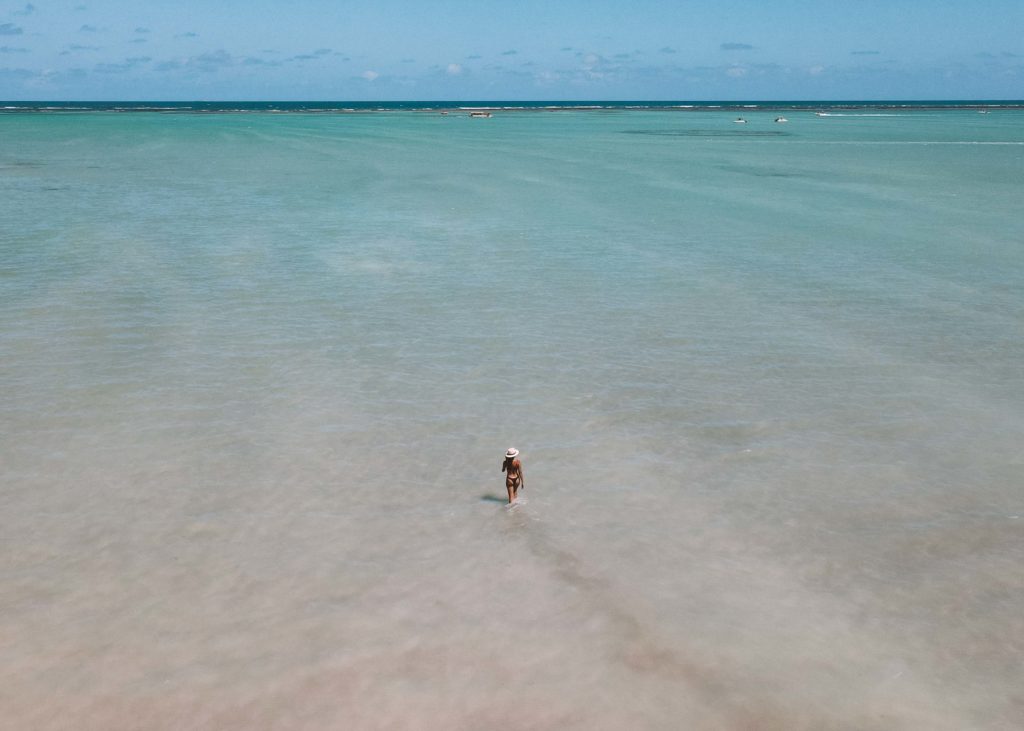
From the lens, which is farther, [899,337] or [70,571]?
[899,337]

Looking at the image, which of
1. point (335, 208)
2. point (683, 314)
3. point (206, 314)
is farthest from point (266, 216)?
point (683, 314)

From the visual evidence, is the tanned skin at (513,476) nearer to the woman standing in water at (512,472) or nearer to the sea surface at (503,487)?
the woman standing in water at (512,472)

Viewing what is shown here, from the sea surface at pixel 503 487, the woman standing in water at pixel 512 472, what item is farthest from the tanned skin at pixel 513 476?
the sea surface at pixel 503 487

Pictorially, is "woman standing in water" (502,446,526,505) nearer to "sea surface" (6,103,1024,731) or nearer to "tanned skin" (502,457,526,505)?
"tanned skin" (502,457,526,505)

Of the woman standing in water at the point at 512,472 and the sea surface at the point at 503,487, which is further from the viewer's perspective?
the woman standing in water at the point at 512,472

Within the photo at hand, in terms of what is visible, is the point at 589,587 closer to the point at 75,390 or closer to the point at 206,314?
the point at 75,390

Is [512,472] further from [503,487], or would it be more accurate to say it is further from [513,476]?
[503,487]
